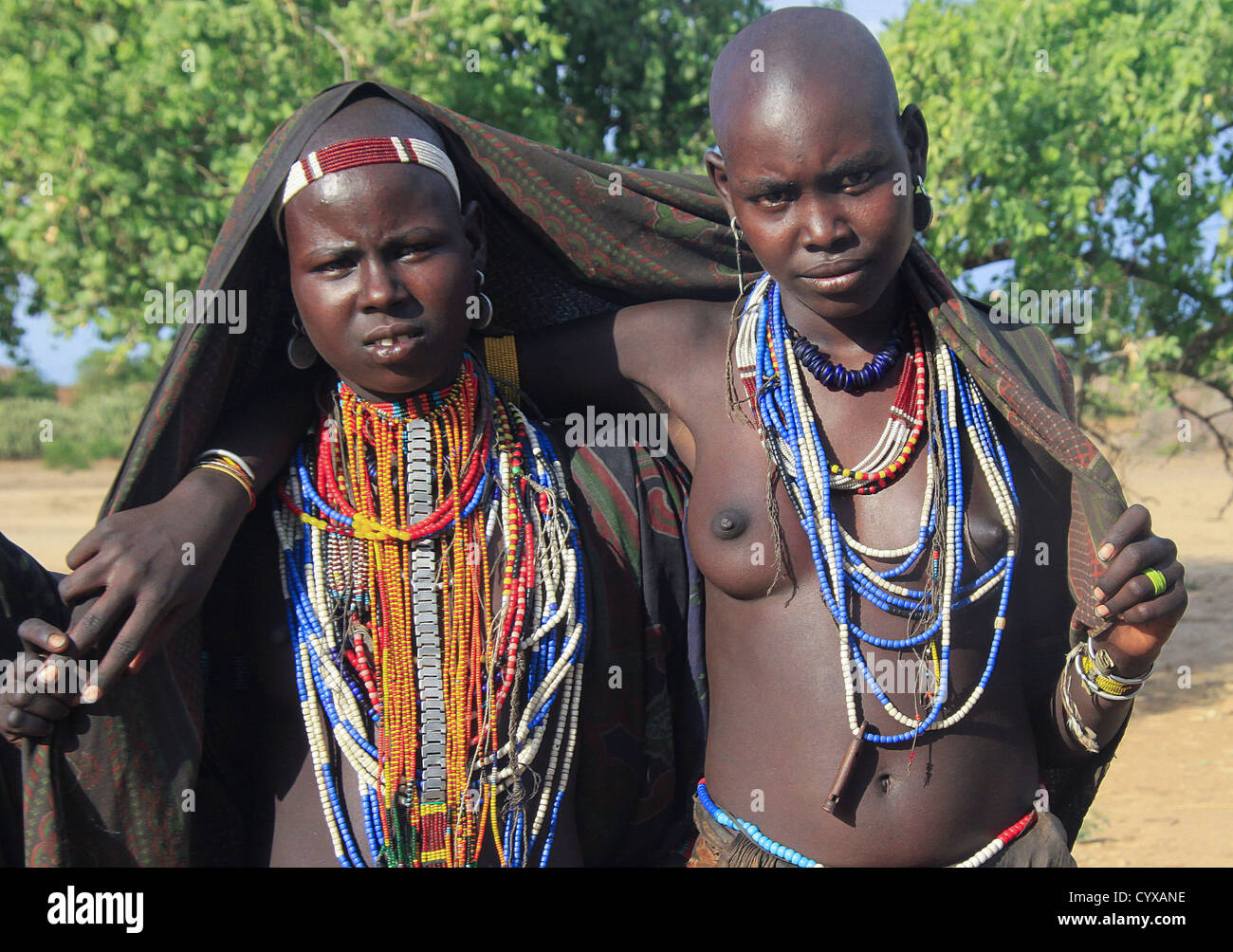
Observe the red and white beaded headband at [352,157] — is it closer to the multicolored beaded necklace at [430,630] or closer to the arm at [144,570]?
the multicolored beaded necklace at [430,630]

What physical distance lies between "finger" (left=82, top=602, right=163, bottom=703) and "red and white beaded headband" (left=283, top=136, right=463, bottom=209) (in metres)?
0.77

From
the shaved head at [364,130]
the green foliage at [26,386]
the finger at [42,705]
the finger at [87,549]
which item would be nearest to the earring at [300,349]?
the shaved head at [364,130]

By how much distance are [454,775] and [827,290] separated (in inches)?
44.1

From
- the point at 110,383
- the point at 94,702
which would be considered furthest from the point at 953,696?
the point at 110,383

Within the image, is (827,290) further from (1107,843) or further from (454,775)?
(1107,843)

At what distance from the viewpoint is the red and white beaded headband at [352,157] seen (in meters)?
2.22

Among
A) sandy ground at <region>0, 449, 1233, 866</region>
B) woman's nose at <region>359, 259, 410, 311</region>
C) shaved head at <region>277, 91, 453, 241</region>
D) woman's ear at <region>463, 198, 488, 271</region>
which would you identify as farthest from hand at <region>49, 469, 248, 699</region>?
sandy ground at <region>0, 449, 1233, 866</region>

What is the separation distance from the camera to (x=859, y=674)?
91.4 inches

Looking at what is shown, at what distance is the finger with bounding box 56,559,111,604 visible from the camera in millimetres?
2057

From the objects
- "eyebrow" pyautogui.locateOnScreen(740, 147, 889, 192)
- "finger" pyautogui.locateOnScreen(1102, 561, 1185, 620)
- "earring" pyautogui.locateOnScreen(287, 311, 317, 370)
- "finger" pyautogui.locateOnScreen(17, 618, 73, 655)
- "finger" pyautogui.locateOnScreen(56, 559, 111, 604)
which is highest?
"eyebrow" pyautogui.locateOnScreen(740, 147, 889, 192)

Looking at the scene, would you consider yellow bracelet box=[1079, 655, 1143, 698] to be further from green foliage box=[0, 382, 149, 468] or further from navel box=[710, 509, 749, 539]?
green foliage box=[0, 382, 149, 468]

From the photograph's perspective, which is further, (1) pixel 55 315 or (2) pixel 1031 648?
(1) pixel 55 315

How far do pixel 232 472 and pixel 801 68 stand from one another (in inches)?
49.3
